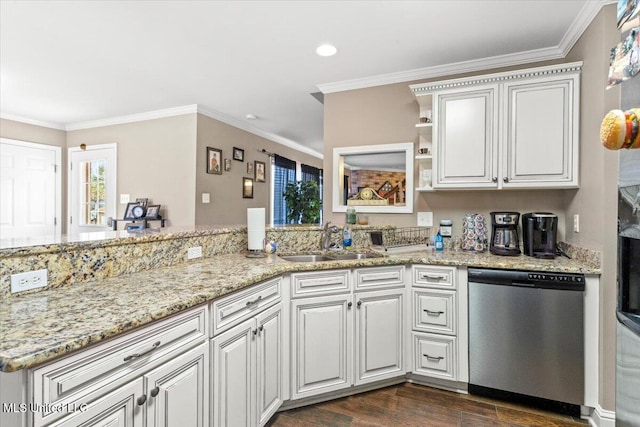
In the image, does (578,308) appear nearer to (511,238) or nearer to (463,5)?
(511,238)

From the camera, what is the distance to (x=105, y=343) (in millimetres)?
950

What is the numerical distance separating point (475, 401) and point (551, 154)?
1748 millimetres

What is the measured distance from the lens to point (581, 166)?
2.27 metres

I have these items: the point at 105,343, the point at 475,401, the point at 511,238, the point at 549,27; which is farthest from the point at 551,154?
the point at 105,343

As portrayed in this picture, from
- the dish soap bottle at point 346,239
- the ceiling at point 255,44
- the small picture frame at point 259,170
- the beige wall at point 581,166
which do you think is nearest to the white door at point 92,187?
the ceiling at point 255,44

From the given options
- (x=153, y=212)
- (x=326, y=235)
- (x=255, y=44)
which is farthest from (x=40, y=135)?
(x=326, y=235)

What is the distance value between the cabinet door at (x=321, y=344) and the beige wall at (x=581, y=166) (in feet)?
4.37

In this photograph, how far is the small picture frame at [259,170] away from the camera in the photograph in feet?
17.6

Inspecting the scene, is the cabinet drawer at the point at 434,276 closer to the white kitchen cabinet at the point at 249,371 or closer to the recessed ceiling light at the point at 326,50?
the white kitchen cabinet at the point at 249,371

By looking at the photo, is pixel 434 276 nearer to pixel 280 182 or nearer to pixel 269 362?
pixel 269 362

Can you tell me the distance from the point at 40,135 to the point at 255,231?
181 inches

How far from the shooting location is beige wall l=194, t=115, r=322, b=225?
169 inches

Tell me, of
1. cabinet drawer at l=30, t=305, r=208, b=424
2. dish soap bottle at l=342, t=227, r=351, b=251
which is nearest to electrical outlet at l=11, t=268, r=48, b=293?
cabinet drawer at l=30, t=305, r=208, b=424

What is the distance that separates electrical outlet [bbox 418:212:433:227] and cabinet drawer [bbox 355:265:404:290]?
84 cm
